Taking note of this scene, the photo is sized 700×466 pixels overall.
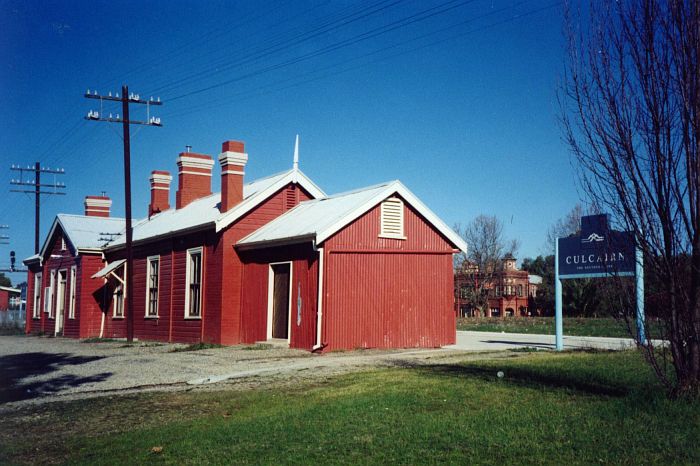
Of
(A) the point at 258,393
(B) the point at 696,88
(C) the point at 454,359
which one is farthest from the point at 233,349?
(B) the point at 696,88

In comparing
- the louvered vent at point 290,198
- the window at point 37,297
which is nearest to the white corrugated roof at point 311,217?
the louvered vent at point 290,198

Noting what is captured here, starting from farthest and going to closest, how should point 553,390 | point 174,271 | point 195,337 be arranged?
point 174,271 < point 195,337 < point 553,390

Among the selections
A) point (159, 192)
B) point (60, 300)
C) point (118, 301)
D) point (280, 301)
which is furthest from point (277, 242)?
point (60, 300)

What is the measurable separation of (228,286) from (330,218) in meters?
4.36

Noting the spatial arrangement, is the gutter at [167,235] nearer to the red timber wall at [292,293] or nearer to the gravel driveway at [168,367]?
the red timber wall at [292,293]

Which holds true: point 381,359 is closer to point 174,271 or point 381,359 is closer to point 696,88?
point 696,88

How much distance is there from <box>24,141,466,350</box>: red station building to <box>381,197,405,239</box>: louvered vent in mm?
33

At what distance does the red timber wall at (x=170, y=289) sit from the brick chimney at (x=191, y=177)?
3106 millimetres

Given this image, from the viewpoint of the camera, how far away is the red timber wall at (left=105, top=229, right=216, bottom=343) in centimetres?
2175

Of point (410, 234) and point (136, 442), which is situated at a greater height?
point (410, 234)

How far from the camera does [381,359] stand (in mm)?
14961

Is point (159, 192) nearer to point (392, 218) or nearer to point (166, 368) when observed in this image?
point (392, 218)

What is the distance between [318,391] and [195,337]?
1280 cm

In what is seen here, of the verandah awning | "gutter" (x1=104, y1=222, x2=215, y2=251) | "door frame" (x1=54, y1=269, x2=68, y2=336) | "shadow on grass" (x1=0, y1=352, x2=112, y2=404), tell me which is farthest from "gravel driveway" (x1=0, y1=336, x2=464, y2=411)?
"door frame" (x1=54, y1=269, x2=68, y2=336)
